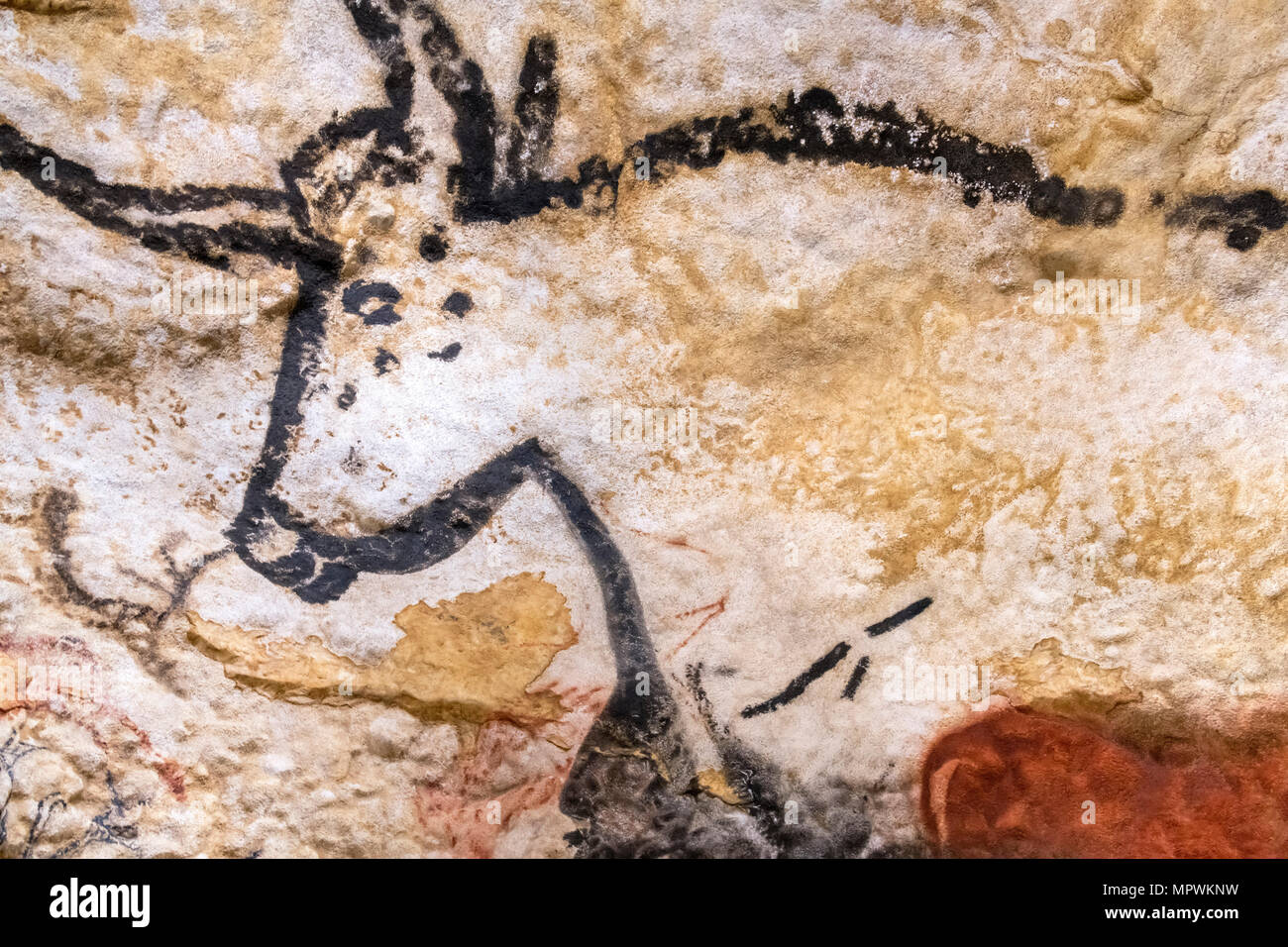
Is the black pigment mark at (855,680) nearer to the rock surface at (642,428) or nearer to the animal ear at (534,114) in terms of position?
the rock surface at (642,428)

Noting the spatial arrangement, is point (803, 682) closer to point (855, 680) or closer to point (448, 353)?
point (855, 680)

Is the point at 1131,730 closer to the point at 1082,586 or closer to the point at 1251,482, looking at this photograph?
the point at 1082,586

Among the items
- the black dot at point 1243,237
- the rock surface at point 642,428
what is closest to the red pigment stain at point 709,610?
the rock surface at point 642,428

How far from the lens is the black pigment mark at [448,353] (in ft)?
13.3

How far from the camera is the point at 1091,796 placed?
4285mm

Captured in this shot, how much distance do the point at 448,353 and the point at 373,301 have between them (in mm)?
489

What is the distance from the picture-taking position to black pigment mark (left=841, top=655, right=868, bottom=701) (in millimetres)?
4352

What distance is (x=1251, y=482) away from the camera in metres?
4.10

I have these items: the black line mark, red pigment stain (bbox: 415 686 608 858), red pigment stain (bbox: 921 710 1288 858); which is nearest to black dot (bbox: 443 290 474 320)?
red pigment stain (bbox: 415 686 608 858)

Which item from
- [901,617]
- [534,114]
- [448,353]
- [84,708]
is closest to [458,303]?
[448,353]

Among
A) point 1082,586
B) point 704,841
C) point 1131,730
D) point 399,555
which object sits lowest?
point 704,841

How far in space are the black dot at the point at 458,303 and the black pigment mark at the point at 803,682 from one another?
275 cm

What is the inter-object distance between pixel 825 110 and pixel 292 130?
2.78 meters

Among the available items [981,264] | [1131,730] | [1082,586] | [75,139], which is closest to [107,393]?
[75,139]
